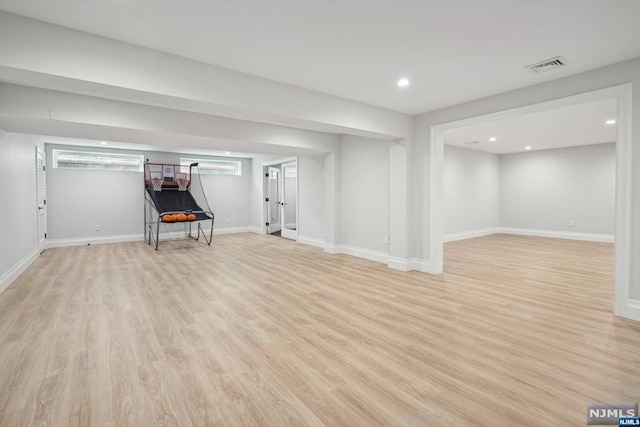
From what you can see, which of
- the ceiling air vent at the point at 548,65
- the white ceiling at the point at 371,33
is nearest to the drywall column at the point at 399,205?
the white ceiling at the point at 371,33

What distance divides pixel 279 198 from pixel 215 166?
2.13 m

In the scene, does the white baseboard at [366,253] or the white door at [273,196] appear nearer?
the white baseboard at [366,253]

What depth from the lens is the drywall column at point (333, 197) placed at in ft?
20.2

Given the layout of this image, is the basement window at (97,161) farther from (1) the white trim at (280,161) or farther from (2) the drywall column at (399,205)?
(2) the drywall column at (399,205)

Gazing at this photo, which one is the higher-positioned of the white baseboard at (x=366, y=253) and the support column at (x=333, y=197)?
the support column at (x=333, y=197)

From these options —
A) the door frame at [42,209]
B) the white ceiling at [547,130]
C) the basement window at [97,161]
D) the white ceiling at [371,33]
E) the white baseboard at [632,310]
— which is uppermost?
the white ceiling at [547,130]

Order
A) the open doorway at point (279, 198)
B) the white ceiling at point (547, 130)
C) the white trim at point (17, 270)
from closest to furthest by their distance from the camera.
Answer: the white trim at point (17, 270) → the white ceiling at point (547, 130) → the open doorway at point (279, 198)

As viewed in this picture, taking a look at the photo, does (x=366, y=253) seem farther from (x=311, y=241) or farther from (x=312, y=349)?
(x=312, y=349)

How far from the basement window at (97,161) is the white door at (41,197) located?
18.9 inches

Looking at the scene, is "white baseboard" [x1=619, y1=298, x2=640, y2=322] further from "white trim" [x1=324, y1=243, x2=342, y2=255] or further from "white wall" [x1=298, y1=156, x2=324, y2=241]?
"white wall" [x1=298, y1=156, x2=324, y2=241]

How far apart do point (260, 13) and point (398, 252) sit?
3.82 m

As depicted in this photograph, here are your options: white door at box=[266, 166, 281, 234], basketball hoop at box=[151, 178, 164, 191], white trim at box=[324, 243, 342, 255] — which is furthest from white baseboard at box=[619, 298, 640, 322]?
basketball hoop at box=[151, 178, 164, 191]

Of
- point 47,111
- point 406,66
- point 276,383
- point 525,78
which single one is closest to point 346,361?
point 276,383

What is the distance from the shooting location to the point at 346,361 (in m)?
2.18
